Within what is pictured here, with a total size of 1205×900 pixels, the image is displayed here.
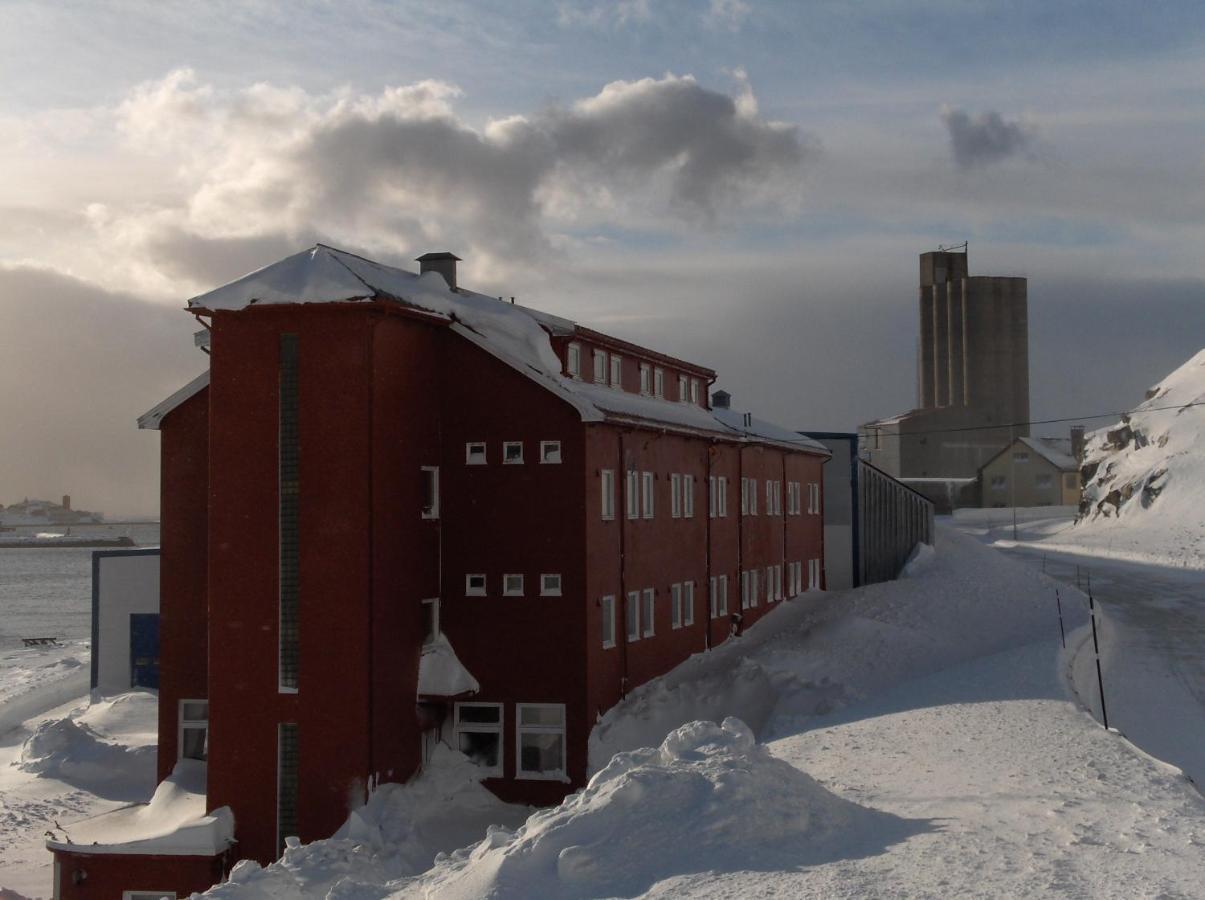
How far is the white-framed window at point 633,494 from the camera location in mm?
33594

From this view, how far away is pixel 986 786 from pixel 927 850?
4615 millimetres

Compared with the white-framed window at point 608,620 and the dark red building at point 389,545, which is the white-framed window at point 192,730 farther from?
the white-framed window at point 608,620

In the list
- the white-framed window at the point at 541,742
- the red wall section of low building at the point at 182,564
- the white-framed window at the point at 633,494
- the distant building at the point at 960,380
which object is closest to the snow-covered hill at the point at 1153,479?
the distant building at the point at 960,380

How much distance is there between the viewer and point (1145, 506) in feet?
286

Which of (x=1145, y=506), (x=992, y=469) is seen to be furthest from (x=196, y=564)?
(x=992, y=469)

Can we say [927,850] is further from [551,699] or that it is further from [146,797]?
[146,797]

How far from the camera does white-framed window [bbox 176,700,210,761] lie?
108ft

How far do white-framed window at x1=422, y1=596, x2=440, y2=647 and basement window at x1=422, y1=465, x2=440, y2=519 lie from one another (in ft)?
6.66

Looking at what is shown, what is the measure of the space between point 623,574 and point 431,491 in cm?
543

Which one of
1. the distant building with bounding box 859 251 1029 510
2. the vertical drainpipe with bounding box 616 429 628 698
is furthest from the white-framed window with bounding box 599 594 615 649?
the distant building with bounding box 859 251 1029 510

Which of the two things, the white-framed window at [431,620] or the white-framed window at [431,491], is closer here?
the white-framed window at [431,620]

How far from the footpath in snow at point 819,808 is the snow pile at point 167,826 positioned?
3569 millimetres

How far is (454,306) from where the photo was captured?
3180cm

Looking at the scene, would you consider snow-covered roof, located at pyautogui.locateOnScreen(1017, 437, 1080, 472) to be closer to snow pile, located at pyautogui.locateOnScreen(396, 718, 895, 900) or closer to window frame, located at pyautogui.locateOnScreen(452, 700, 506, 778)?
window frame, located at pyautogui.locateOnScreen(452, 700, 506, 778)
